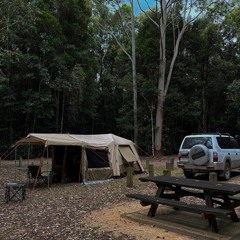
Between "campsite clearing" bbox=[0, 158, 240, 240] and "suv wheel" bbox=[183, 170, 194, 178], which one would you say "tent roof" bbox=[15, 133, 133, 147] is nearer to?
"campsite clearing" bbox=[0, 158, 240, 240]

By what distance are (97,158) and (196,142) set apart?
3727mm

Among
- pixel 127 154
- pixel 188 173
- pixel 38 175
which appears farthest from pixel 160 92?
pixel 38 175

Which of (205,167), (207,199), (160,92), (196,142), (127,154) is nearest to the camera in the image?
(207,199)

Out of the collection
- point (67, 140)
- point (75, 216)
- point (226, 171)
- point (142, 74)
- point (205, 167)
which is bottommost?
point (75, 216)

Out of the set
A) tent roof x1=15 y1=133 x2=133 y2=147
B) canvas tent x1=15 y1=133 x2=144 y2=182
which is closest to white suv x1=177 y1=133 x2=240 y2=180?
canvas tent x1=15 y1=133 x2=144 y2=182

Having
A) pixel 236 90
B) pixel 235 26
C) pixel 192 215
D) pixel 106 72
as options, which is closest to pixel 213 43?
pixel 235 26

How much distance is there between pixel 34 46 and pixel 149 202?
20.2 metres

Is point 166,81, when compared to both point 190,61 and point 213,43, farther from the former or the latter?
point 213,43

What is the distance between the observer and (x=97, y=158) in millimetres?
12367

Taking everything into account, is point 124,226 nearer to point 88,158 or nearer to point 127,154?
point 88,158

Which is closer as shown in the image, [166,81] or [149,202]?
[149,202]

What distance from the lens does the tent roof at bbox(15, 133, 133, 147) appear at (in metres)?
10.6

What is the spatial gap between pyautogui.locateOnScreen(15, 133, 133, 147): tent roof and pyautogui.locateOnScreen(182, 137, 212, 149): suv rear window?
9.41 ft

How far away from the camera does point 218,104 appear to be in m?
27.5
